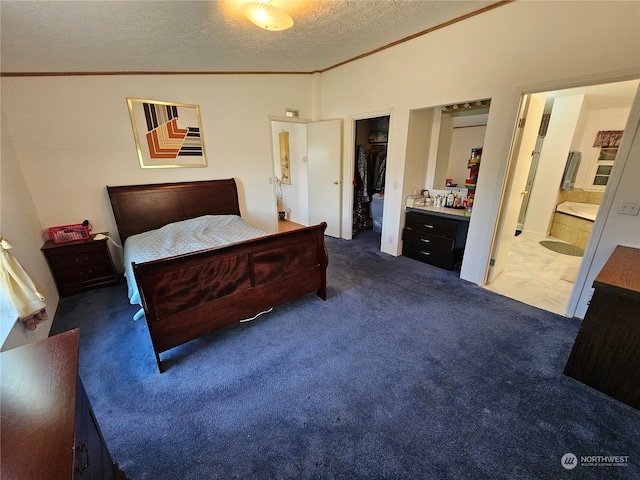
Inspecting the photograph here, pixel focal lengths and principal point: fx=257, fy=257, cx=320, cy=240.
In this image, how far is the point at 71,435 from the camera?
1.98 feet

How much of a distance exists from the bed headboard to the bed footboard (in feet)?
6.25

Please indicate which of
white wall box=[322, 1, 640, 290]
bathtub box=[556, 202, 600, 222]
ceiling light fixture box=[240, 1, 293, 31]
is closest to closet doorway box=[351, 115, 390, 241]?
white wall box=[322, 1, 640, 290]

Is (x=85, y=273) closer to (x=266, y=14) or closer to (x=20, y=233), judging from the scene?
(x=20, y=233)

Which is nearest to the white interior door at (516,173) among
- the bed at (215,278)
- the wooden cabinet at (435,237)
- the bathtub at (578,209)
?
Result: the wooden cabinet at (435,237)

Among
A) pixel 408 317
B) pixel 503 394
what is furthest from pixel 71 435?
pixel 408 317

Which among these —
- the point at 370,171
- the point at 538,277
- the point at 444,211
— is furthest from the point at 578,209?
the point at 370,171

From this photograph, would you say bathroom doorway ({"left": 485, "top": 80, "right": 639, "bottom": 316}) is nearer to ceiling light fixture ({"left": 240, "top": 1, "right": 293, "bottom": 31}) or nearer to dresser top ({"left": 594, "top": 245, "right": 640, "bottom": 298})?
dresser top ({"left": 594, "top": 245, "right": 640, "bottom": 298})

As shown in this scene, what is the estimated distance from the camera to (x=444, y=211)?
10.4ft

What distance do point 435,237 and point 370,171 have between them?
2.05m

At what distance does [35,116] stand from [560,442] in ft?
16.0

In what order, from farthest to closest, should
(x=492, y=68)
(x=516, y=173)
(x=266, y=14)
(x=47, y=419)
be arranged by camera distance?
(x=516, y=173) → (x=492, y=68) → (x=266, y=14) → (x=47, y=419)

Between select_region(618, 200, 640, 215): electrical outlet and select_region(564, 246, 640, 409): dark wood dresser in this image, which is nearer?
select_region(564, 246, 640, 409): dark wood dresser

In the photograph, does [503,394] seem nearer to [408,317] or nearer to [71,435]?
[408,317]

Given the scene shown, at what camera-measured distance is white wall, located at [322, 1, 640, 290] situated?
184cm
